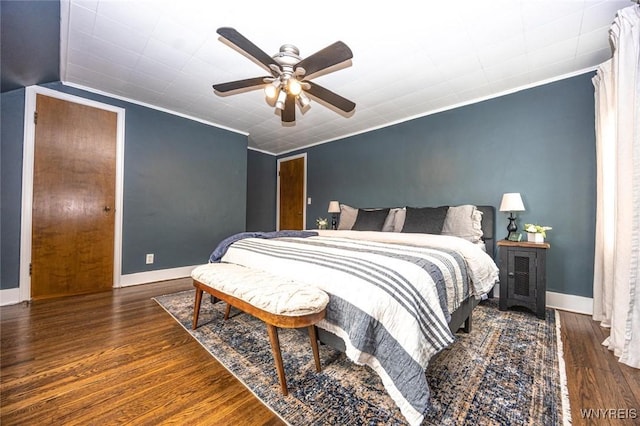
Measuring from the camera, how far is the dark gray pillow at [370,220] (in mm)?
3377

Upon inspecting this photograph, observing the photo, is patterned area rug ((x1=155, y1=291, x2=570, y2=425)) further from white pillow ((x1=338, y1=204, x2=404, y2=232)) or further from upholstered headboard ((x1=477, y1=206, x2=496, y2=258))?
white pillow ((x1=338, y1=204, x2=404, y2=232))

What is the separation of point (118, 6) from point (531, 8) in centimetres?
298

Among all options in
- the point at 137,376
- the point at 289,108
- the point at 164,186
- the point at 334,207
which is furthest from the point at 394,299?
the point at 164,186

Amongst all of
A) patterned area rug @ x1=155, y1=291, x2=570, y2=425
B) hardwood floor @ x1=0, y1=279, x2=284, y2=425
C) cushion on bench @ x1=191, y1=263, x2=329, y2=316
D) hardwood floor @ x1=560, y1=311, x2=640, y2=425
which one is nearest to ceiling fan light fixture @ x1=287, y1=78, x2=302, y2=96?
cushion on bench @ x1=191, y1=263, x2=329, y2=316

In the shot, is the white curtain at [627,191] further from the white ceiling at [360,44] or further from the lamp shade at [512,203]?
the lamp shade at [512,203]

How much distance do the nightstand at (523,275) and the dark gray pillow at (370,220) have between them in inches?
52.7

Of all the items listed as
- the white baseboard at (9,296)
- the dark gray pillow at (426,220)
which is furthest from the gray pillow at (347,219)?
the white baseboard at (9,296)

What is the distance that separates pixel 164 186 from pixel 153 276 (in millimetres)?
1288

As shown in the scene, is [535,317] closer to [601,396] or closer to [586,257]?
[586,257]

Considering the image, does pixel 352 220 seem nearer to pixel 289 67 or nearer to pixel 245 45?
pixel 289 67

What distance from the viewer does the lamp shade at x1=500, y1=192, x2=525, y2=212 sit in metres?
2.58

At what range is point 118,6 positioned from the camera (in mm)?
1818

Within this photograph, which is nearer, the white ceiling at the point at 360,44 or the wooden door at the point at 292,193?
the white ceiling at the point at 360,44

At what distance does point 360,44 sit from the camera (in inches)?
85.0
